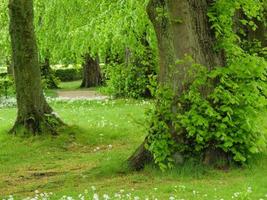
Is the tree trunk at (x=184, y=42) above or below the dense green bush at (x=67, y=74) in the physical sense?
above

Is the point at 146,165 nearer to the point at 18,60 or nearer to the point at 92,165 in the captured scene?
the point at 92,165

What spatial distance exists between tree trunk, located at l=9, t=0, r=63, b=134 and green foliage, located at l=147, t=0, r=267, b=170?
4.66 m

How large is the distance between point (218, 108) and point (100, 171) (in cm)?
233

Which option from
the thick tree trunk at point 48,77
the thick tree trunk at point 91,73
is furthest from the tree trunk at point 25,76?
the thick tree trunk at point 48,77

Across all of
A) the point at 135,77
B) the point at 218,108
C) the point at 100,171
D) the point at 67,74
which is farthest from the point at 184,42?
the point at 67,74

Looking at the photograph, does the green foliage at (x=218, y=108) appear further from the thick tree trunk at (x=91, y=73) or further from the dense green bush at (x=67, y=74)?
the dense green bush at (x=67, y=74)

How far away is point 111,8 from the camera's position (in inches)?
730

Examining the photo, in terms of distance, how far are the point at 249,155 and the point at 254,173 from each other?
0.49 m

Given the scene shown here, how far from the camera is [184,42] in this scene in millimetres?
9375

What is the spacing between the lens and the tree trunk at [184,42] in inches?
368

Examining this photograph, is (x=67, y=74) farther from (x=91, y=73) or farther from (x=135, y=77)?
(x=135, y=77)

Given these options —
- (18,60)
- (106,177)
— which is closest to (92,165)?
(106,177)

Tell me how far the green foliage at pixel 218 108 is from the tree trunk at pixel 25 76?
4.66 metres

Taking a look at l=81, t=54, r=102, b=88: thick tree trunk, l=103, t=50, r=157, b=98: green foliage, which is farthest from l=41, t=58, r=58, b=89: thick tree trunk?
l=103, t=50, r=157, b=98: green foliage
